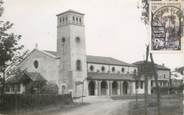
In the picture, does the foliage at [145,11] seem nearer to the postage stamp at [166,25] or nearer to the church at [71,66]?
the postage stamp at [166,25]

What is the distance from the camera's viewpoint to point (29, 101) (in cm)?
1792

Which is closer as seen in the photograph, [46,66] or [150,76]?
[150,76]

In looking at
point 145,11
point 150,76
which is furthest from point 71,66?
point 145,11

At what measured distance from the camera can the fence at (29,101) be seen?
1538 centimetres

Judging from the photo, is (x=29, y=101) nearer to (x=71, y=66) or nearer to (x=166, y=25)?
(x=71, y=66)

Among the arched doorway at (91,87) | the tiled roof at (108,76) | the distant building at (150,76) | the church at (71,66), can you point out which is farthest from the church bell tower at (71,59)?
the distant building at (150,76)

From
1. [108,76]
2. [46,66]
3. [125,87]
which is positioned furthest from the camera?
[125,87]

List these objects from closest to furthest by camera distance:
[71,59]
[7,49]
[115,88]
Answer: [7,49] < [71,59] < [115,88]

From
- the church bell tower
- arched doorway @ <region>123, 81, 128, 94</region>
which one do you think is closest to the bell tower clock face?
the church bell tower

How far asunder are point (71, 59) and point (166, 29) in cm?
2099

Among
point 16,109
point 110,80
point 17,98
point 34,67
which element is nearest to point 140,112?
point 16,109

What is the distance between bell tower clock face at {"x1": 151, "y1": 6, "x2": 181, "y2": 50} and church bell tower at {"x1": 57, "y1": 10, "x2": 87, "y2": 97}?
15031 millimetres

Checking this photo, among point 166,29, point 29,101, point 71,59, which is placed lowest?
point 29,101

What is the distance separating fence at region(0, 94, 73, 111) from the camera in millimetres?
15383
